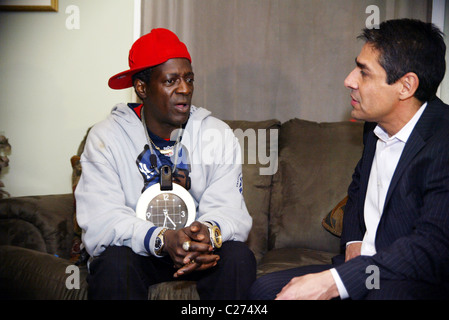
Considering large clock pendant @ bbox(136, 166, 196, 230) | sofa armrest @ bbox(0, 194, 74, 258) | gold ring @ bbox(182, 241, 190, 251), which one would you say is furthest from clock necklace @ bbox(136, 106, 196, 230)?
sofa armrest @ bbox(0, 194, 74, 258)

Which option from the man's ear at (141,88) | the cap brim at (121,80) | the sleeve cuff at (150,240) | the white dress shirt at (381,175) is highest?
the cap brim at (121,80)

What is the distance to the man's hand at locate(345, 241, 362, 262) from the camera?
4.84 feet

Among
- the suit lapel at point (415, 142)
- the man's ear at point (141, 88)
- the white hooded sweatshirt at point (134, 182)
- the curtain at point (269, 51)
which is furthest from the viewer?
the curtain at point (269, 51)

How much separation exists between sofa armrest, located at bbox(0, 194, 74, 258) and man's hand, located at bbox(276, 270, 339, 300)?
1.13m

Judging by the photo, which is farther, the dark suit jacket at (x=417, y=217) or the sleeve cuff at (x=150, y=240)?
the sleeve cuff at (x=150, y=240)

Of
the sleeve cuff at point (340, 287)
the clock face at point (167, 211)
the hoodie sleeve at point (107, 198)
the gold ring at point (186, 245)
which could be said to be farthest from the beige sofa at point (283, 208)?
the sleeve cuff at point (340, 287)

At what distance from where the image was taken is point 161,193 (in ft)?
5.39

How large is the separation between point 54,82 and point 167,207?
1443 millimetres

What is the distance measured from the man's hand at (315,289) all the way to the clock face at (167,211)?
58cm

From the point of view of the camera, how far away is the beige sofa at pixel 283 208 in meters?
1.89

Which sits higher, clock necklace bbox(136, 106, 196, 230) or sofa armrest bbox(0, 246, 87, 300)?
clock necklace bbox(136, 106, 196, 230)

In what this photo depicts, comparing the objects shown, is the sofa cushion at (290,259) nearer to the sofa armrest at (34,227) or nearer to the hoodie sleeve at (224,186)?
the hoodie sleeve at (224,186)

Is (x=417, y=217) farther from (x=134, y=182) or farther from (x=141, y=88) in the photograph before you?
(x=141, y=88)

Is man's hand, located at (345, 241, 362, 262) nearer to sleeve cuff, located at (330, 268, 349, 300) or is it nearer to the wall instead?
sleeve cuff, located at (330, 268, 349, 300)
